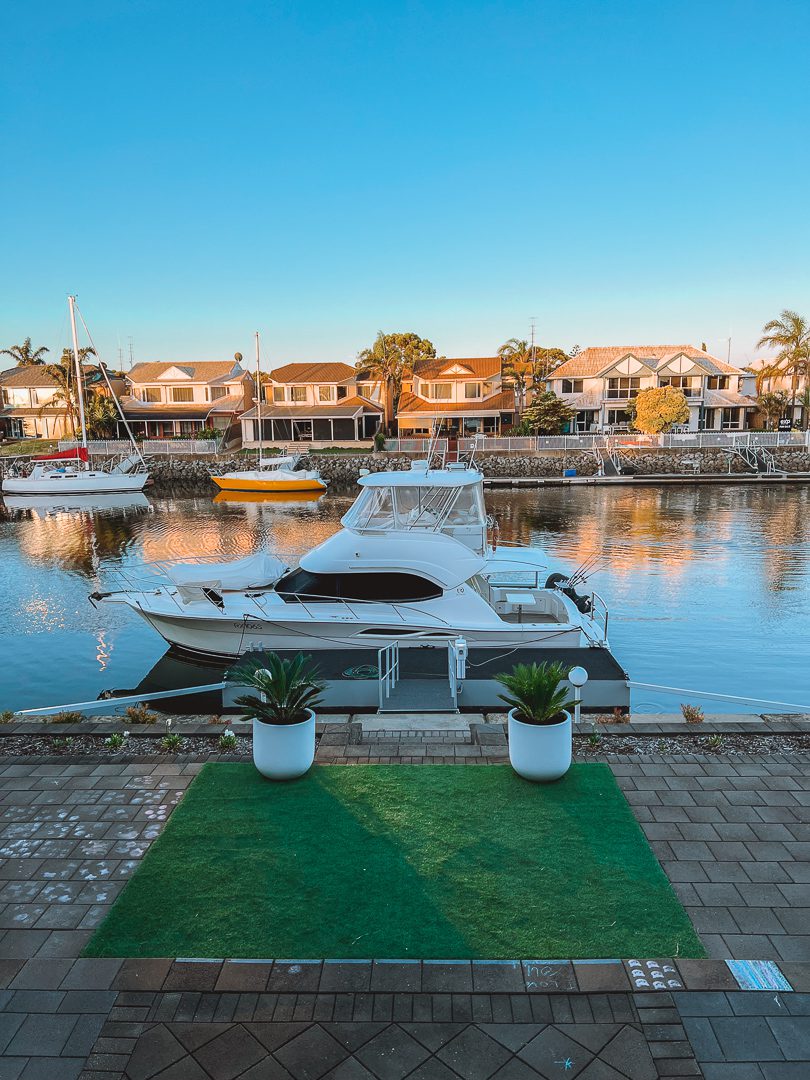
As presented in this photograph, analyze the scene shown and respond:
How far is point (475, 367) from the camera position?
67.1 meters

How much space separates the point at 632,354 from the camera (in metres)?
65.4

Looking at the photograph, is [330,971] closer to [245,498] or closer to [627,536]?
[627,536]

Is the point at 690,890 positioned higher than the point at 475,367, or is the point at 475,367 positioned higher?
the point at 475,367

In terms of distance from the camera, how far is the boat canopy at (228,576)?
15.1 metres

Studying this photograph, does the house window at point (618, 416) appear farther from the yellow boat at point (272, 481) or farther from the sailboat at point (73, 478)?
the sailboat at point (73, 478)

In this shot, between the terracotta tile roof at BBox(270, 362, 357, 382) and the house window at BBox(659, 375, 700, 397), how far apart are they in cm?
3001

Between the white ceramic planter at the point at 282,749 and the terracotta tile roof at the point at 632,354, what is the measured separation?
6487 cm

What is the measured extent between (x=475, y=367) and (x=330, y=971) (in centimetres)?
6590

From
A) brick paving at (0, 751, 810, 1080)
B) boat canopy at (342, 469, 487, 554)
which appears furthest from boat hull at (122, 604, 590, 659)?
brick paving at (0, 751, 810, 1080)

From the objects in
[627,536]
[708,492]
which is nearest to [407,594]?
[627,536]

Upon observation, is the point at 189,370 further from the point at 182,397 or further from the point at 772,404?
the point at 772,404

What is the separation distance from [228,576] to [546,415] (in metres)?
50.5

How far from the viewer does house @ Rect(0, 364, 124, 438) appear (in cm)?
6869

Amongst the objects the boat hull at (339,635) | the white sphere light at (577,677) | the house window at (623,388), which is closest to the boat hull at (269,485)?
the house window at (623,388)
